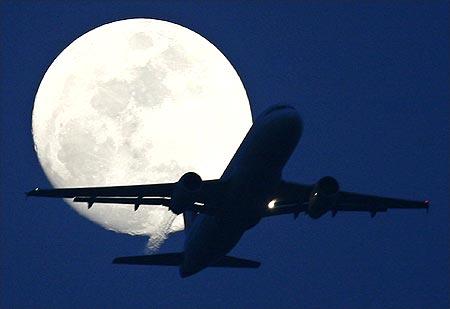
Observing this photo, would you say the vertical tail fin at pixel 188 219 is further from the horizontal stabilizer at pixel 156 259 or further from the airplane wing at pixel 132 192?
the airplane wing at pixel 132 192

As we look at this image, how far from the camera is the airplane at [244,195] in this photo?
190 ft

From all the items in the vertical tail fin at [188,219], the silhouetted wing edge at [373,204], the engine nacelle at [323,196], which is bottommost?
the engine nacelle at [323,196]

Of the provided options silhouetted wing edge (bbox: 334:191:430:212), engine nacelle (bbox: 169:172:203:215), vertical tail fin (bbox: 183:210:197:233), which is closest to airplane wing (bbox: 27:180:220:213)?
engine nacelle (bbox: 169:172:203:215)

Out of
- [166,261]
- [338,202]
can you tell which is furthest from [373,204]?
[166,261]

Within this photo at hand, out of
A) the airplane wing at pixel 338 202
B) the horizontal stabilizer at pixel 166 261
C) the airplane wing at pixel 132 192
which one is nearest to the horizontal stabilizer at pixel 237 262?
the horizontal stabilizer at pixel 166 261

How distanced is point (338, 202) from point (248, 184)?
295 inches

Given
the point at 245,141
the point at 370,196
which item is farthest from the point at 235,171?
the point at 370,196

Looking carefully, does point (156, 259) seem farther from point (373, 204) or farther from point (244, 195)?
point (373, 204)

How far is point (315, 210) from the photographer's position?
61969 millimetres

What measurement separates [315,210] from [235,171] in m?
5.05

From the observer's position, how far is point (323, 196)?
61.7 metres

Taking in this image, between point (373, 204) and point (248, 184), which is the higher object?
point (373, 204)

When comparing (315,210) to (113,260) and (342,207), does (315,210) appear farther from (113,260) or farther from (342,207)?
(113,260)

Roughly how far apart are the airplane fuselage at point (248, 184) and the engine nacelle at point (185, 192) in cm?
180
